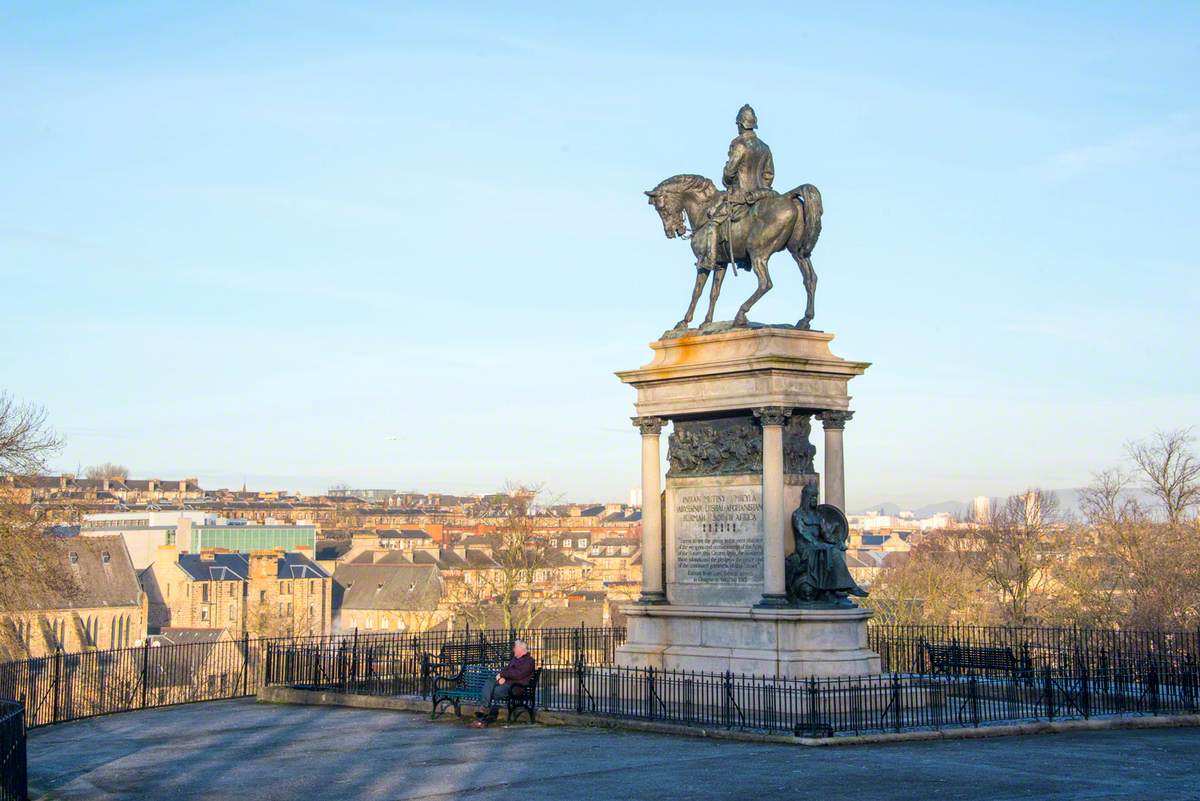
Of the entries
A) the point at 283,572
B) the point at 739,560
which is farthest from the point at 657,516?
the point at 283,572

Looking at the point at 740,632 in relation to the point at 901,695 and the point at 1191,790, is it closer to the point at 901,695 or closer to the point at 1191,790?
the point at 901,695

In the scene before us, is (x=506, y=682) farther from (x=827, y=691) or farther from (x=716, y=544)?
(x=827, y=691)

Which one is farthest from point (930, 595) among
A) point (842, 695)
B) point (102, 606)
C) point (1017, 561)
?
point (102, 606)

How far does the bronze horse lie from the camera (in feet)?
89.7

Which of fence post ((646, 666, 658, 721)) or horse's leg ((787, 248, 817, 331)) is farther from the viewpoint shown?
horse's leg ((787, 248, 817, 331))

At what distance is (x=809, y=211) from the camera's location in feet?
89.7

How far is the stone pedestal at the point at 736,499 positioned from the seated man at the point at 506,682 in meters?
3.05

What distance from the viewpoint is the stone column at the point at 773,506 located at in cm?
2530

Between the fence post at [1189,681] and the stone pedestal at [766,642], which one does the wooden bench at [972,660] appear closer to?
the fence post at [1189,681]

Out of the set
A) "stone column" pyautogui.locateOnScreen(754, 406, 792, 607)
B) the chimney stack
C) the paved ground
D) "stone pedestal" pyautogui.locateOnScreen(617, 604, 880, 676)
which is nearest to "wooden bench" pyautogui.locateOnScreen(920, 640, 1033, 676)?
"stone pedestal" pyautogui.locateOnScreen(617, 604, 880, 676)

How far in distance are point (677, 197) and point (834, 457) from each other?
5511 millimetres

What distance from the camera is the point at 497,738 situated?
75.0 ft

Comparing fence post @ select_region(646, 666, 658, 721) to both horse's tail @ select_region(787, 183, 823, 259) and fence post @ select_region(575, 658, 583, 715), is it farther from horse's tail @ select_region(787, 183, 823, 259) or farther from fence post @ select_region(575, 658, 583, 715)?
horse's tail @ select_region(787, 183, 823, 259)

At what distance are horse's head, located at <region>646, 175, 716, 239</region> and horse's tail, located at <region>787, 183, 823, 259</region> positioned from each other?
1.82 meters
